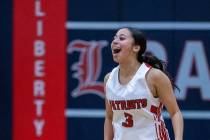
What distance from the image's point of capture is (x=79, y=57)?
8039mm

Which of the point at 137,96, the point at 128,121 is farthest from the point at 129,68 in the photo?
the point at 128,121

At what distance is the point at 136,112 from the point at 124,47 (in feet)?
1.59

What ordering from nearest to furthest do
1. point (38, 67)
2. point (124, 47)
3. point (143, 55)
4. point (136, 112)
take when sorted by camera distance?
point (136, 112), point (124, 47), point (143, 55), point (38, 67)

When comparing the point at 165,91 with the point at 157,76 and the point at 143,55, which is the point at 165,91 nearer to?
the point at 157,76

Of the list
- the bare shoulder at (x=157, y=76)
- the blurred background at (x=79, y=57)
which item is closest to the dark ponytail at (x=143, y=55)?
the bare shoulder at (x=157, y=76)

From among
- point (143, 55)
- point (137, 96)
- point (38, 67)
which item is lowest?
point (38, 67)

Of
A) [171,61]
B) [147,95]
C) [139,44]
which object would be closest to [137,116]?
[147,95]

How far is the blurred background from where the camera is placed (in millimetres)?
7938

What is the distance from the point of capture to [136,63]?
5027 mm

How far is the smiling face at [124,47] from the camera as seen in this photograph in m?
4.95

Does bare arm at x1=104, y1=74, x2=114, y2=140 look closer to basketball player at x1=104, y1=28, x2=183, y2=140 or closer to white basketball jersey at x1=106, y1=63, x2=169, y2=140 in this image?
basketball player at x1=104, y1=28, x2=183, y2=140
